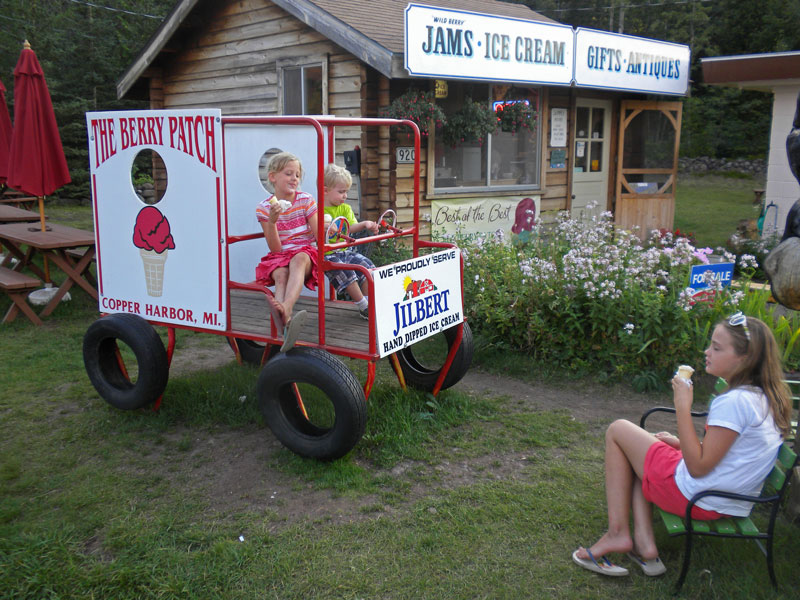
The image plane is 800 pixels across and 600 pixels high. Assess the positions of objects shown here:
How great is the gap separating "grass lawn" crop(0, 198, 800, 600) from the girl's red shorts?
0.32 meters

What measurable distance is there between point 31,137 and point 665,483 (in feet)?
24.0

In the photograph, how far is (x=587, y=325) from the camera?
556 cm

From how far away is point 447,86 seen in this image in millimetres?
8992

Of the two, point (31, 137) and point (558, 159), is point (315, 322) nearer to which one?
point (31, 137)

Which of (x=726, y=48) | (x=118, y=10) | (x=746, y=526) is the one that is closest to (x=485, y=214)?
(x=746, y=526)

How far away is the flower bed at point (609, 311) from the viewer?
5.15 metres

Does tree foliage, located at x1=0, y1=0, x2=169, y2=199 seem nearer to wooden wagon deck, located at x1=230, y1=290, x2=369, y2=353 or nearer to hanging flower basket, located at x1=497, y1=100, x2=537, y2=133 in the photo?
hanging flower basket, located at x1=497, y1=100, x2=537, y2=133

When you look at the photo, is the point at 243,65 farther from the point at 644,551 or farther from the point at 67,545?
the point at 644,551

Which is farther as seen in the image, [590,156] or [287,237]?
[590,156]

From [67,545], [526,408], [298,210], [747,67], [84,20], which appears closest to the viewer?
[67,545]

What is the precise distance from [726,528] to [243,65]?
9023 millimetres

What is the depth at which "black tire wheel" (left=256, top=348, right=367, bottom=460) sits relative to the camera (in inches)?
145

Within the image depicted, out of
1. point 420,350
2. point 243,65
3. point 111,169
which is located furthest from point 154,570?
point 243,65

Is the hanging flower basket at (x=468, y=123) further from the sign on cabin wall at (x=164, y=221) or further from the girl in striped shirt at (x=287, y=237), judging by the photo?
the sign on cabin wall at (x=164, y=221)
